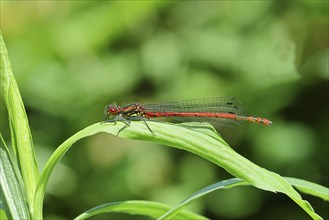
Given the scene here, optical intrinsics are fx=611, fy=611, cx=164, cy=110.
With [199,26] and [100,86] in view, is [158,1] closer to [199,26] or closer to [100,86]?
[199,26]

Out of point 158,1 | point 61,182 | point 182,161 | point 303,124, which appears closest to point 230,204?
point 182,161

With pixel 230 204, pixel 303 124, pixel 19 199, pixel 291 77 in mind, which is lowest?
pixel 19 199

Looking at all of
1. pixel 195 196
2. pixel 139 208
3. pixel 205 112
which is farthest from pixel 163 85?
pixel 195 196

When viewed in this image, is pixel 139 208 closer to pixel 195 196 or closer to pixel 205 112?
pixel 195 196

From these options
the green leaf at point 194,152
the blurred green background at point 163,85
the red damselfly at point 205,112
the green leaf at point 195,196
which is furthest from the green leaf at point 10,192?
the blurred green background at point 163,85

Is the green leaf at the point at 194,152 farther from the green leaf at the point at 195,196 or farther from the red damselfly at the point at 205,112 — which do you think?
the red damselfly at the point at 205,112
